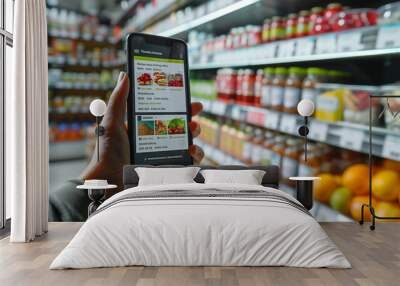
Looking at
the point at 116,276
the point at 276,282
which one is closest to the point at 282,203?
the point at 276,282

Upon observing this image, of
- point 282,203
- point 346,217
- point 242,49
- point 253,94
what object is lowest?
point 346,217

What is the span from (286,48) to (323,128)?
757mm

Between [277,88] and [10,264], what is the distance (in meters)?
2.87

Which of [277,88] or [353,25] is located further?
[277,88]

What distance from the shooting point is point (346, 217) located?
17.9 feet

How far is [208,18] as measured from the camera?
582cm

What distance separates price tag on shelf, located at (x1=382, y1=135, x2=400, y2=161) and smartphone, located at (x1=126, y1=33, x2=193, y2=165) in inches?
69.5

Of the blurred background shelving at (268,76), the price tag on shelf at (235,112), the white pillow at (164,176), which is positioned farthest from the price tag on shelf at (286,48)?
the white pillow at (164,176)

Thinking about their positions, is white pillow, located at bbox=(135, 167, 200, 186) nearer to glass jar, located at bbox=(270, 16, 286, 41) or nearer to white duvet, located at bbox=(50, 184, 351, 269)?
white duvet, located at bbox=(50, 184, 351, 269)

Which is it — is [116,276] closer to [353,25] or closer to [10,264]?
[10,264]

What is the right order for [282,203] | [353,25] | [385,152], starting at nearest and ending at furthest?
[282,203]
[385,152]
[353,25]

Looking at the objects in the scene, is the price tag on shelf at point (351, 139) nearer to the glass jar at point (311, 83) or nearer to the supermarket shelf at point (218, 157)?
the glass jar at point (311, 83)

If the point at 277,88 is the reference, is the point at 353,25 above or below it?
above

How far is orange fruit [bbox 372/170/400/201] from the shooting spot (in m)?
5.07
